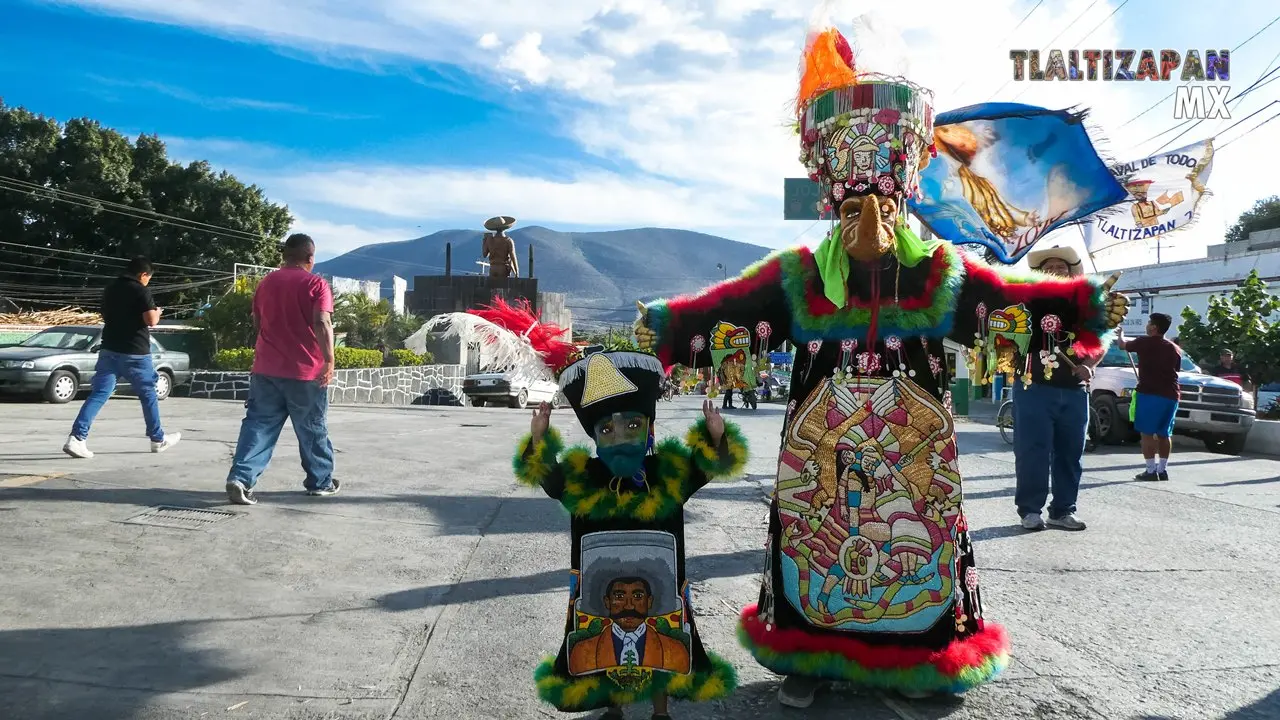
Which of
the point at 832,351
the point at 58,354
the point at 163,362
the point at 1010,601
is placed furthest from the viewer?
the point at 163,362

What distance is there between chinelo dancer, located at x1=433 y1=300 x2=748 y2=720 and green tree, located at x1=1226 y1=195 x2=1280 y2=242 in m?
65.2

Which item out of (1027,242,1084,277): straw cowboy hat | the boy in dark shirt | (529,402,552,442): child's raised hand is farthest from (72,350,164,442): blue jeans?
the boy in dark shirt

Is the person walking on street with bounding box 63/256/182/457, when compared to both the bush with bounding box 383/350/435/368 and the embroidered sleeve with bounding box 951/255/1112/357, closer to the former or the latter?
the embroidered sleeve with bounding box 951/255/1112/357

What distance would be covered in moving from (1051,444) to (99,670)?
225 inches

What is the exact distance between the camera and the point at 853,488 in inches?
110

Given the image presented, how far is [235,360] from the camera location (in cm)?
1962

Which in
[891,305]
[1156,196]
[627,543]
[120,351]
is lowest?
[627,543]

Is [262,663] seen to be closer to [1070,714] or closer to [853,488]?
[853,488]

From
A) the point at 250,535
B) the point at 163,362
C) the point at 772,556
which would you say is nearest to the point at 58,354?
the point at 163,362

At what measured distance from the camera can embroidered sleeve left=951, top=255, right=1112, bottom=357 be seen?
9.61 ft

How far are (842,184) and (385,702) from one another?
239 cm

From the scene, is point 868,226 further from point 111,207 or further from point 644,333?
point 111,207

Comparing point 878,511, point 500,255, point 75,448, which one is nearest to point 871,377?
point 878,511

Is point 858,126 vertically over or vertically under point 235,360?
over
